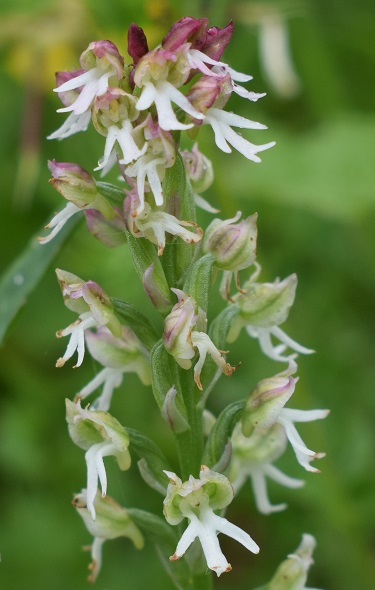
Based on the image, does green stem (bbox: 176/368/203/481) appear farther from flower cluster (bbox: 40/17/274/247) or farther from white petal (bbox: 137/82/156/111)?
white petal (bbox: 137/82/156/111)

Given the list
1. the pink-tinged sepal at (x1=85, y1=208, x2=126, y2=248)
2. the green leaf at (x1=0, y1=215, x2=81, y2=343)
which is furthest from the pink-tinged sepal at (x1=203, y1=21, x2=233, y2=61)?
the green leaf at (x1=0, y1=215, x2=81, y2=343)

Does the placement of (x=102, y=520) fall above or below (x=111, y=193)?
below

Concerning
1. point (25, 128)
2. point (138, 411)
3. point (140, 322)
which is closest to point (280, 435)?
point (140, 322)

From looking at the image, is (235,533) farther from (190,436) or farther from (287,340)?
(287,340)

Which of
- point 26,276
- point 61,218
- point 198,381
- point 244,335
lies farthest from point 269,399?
point 244,335

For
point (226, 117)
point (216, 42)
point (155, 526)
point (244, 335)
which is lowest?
point (244, 335)

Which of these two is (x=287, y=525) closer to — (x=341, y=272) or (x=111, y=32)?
(x=341, y=272)

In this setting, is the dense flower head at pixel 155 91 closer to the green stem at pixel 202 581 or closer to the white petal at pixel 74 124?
the white petal at pixel 74 124
